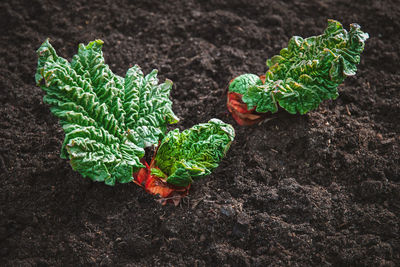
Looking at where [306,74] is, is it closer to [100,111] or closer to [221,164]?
[221,164]

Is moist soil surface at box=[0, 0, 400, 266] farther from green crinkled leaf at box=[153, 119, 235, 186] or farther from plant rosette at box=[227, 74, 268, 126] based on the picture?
green crinkled leaf at box=[153, 119, 235, 186]

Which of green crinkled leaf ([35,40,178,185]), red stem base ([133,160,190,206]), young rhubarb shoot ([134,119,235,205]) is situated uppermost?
green crinkled leaf ([35,40,178,185])

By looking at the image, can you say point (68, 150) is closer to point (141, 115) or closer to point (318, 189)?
point (141, 115)

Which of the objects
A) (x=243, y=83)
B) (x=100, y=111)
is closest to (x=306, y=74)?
(x=243, y=83)

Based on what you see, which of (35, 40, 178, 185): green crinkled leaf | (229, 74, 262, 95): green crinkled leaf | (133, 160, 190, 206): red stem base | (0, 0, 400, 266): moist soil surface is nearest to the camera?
(35, 40, 178, 185): green crinkled leaf

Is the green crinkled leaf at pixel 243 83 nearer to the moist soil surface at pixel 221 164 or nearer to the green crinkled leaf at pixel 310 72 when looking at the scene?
the green crinkled leaf at pixel 310 72

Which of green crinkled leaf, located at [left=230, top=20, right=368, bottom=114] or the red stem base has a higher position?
green crinkled leaf, located at [left=230, top=20, right=368, bottom=114]

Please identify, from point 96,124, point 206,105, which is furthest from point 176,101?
point 96,124

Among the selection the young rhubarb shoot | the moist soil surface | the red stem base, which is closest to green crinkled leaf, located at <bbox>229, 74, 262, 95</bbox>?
the moist soil surface
